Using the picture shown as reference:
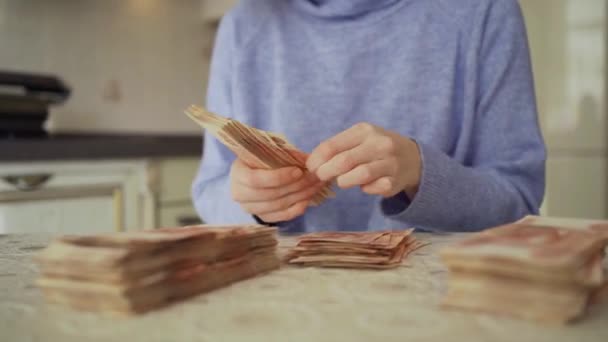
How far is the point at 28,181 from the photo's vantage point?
5.29 feet

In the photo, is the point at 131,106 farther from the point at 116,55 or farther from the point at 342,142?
the point at 342,142

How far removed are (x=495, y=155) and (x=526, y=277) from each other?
1.84 ft

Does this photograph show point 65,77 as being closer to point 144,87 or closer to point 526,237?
point 144,87

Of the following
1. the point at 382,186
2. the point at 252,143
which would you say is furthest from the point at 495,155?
the point at 252,143

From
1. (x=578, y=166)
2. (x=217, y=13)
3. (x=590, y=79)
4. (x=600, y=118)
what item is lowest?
(x=578, y=166)

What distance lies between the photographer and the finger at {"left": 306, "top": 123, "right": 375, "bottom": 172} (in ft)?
2.18

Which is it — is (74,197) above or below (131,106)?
below

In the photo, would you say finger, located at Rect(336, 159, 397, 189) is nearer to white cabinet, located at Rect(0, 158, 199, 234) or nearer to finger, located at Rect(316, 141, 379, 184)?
finger, located at Rect(316, 141, 379, 184)

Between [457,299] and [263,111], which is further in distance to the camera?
[263,111]

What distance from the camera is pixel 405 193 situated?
0.80 m

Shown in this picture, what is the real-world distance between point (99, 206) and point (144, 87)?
30.7 inches

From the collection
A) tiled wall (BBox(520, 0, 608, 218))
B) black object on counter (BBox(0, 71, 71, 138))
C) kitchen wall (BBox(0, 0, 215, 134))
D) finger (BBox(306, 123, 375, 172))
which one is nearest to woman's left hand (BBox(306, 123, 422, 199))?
finger (BBox(306, 123, 375, 172))

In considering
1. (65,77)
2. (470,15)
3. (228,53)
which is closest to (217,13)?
(65,77)

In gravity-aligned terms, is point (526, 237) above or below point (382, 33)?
below
